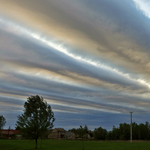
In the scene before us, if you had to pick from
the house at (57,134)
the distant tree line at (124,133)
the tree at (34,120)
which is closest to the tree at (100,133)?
the distant tree line at (124,133)

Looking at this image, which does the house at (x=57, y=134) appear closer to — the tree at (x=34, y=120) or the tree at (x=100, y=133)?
the tree at (x=100, y=133)

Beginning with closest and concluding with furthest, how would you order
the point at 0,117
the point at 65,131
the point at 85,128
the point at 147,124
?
the point at 85,128
the point at 0,117
the point at 147,124
the point at 65,131

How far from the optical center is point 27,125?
4966 centimetres

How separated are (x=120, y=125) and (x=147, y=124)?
59.3 ft

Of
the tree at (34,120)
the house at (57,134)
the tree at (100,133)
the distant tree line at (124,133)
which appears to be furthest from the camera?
the house at (57,134)

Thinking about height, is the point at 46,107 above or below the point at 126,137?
above

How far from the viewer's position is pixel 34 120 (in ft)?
164

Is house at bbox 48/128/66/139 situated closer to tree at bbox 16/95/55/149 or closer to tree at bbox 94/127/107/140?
tree at bbox 94/127/107/140

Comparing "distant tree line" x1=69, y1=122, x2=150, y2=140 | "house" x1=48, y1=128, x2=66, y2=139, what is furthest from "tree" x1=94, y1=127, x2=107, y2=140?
"house" x1=48, y1=128, x2=66, y2=139

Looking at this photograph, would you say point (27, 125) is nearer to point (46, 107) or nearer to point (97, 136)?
point (46, 107)

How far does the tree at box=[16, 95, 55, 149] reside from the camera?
49656 millimetres

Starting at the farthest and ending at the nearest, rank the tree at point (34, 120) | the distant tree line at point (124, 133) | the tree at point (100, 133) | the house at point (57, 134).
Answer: the house at point (57, 134) → the tree at point (100, 133) → the distant tree line at point (124, 133) → the tree at point (34, 120)

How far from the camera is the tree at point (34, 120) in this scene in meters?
49.7

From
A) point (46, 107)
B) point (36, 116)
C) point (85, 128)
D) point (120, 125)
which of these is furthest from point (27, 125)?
point (120, 125)
